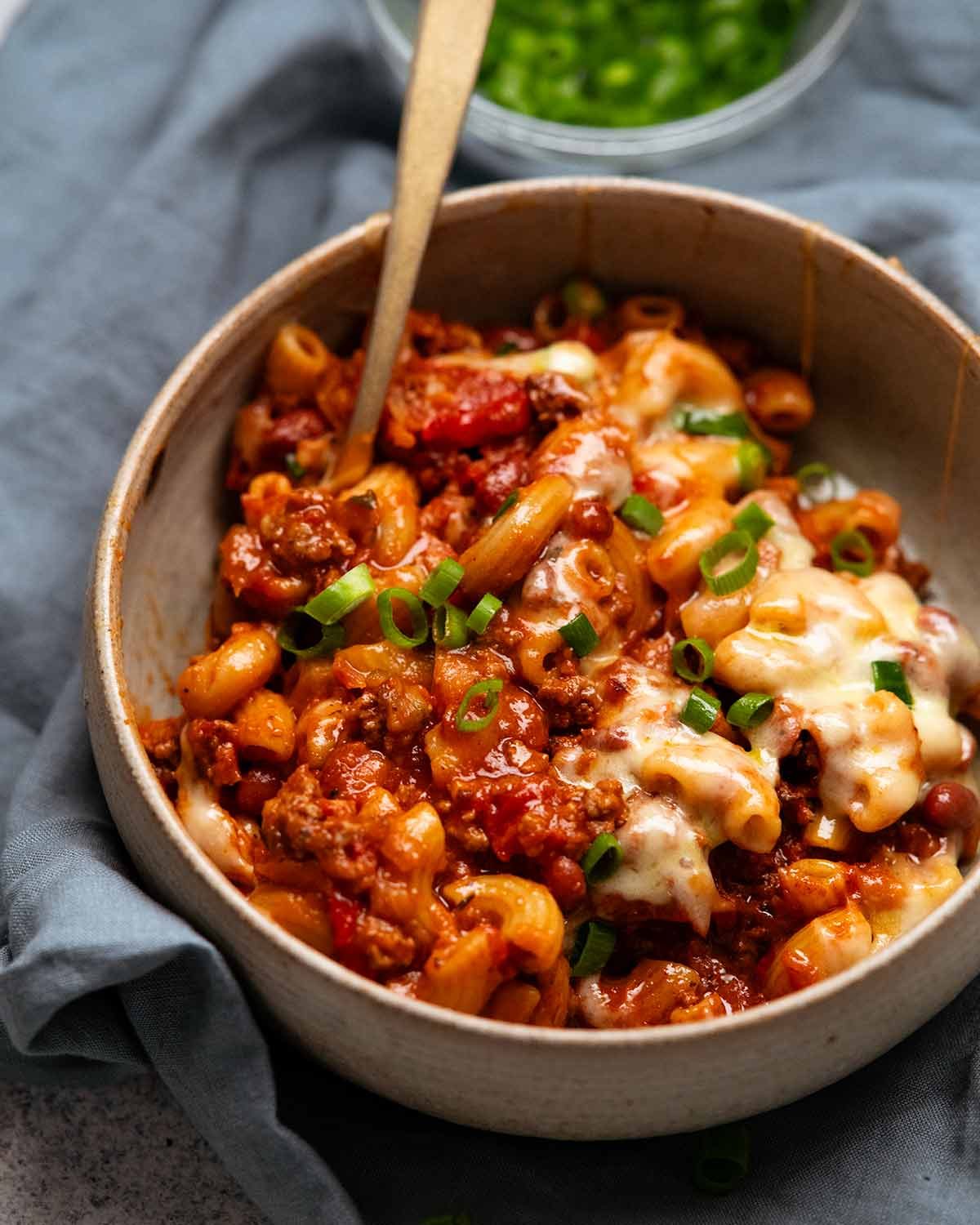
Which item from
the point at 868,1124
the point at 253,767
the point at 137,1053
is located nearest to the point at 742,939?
the point at 868,1124

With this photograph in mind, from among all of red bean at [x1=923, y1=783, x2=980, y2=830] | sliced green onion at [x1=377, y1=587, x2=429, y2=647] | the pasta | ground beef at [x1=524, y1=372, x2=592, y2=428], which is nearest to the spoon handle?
the pasta

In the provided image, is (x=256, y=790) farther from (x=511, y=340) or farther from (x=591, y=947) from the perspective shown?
(x=511, y=340)

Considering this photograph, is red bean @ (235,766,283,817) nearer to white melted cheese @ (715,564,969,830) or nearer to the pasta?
the pasta

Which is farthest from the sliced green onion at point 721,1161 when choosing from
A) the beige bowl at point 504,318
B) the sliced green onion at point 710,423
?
the sliced green onion at point 710,423

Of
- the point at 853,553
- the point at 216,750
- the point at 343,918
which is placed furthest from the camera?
the point at 853,553

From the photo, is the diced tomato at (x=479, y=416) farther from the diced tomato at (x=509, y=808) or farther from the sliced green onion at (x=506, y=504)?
the diced tomato at (x=509, y=808)

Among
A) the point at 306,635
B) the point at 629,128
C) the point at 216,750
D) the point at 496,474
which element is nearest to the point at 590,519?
the point at 496,474

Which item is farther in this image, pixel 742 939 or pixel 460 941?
pixel 742 939

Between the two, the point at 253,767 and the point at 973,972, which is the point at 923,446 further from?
the point at 253,767
